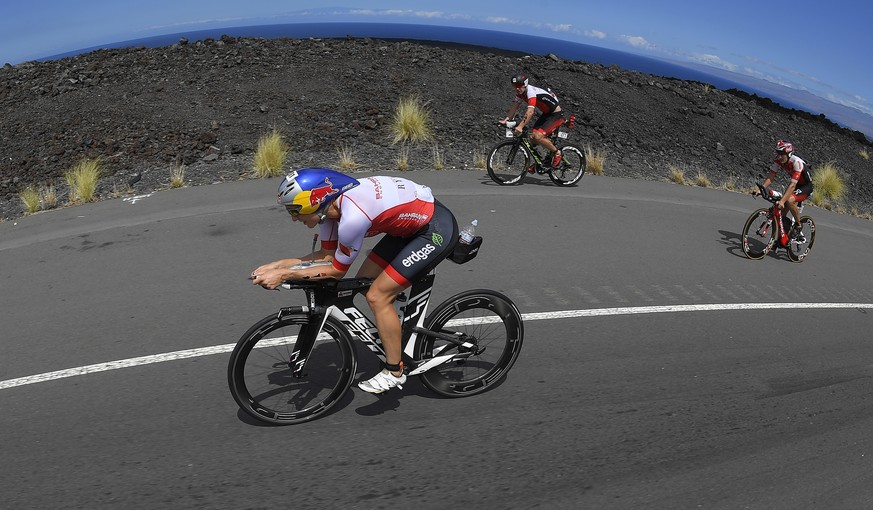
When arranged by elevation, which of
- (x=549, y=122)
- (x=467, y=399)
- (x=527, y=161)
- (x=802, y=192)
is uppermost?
(x=549, y=122)

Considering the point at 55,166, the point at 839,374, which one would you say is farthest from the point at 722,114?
the point at 55,166

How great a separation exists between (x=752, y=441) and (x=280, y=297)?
468 centimetres

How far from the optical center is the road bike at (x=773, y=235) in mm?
10133

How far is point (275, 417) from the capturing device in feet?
14.6

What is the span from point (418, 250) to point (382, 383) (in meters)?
1.02

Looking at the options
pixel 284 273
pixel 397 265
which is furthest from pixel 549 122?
pixel 284 273

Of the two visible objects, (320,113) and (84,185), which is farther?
(320,113)

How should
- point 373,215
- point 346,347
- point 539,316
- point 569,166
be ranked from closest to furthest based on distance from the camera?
point 373,215 → point 346,347 → point 539,316 → point 569,166

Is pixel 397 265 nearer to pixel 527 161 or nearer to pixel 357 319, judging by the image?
pixel 357 319

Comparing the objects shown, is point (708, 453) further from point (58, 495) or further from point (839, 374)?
point (58, 495)

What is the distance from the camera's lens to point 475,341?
4945mm

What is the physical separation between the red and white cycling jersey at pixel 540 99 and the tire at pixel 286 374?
823cm

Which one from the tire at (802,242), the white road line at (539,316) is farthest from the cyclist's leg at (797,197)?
the white road line at (539,316)

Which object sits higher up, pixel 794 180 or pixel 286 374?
pixel 794 180
